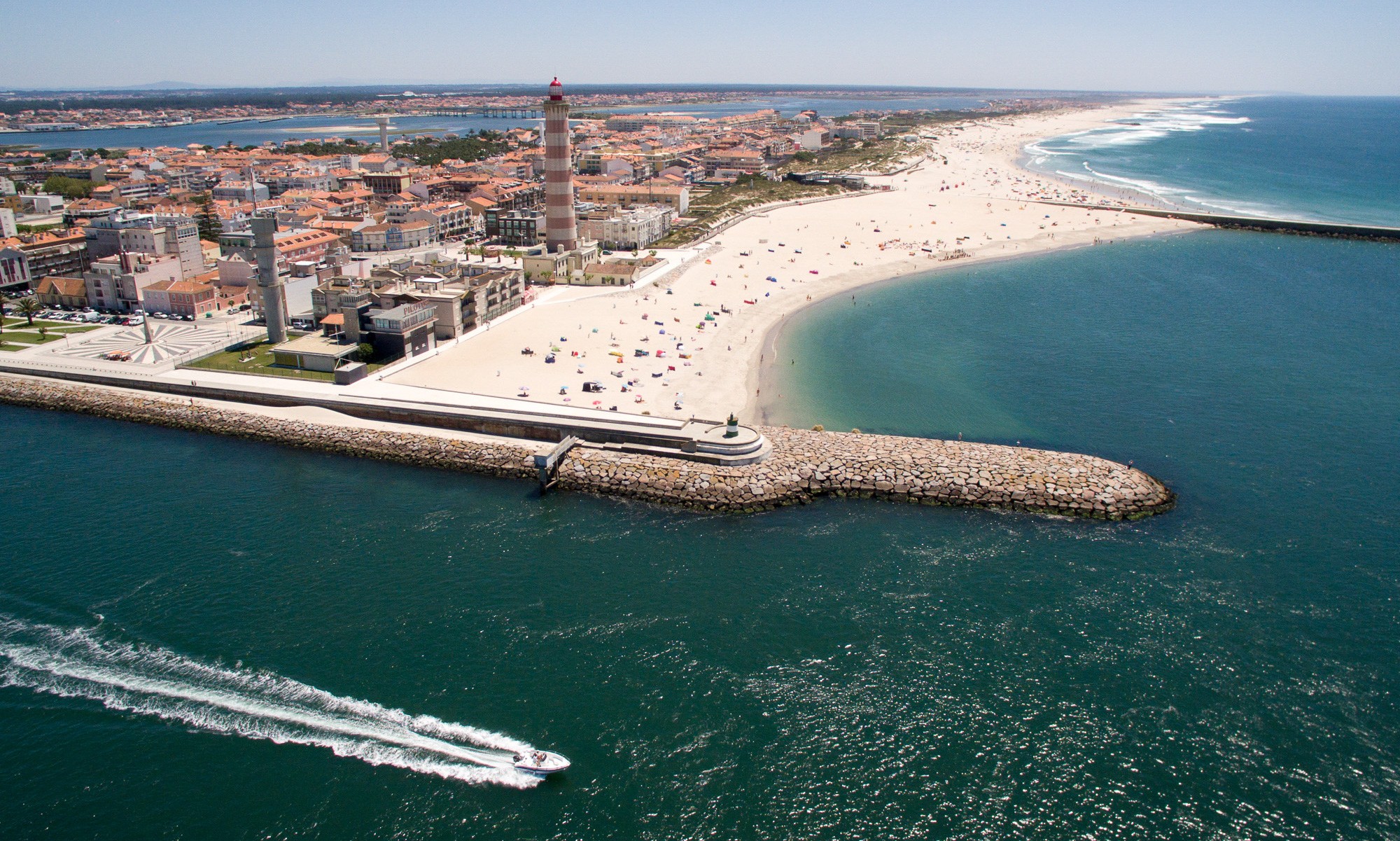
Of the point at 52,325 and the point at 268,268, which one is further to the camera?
the point at 52,325

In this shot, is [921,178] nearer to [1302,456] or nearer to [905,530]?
[1302,456]

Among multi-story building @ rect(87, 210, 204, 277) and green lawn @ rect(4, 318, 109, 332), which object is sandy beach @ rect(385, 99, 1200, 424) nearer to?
green lawn @ rect(4, 318, 109, 332)

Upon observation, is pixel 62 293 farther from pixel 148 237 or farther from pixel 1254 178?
pixel 1254 178

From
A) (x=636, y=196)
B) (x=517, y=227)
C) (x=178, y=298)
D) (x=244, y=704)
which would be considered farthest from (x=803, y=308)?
(x=244, y=704)

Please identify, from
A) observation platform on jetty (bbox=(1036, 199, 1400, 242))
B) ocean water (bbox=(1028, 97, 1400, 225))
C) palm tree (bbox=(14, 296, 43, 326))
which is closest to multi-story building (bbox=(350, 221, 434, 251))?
palm tree (bbox=(14, 296, 43, 326))

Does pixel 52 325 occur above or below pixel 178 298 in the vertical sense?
below

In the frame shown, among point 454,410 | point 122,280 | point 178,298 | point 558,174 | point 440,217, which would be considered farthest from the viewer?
point 440,217

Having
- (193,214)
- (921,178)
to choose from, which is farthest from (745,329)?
(921,178)
